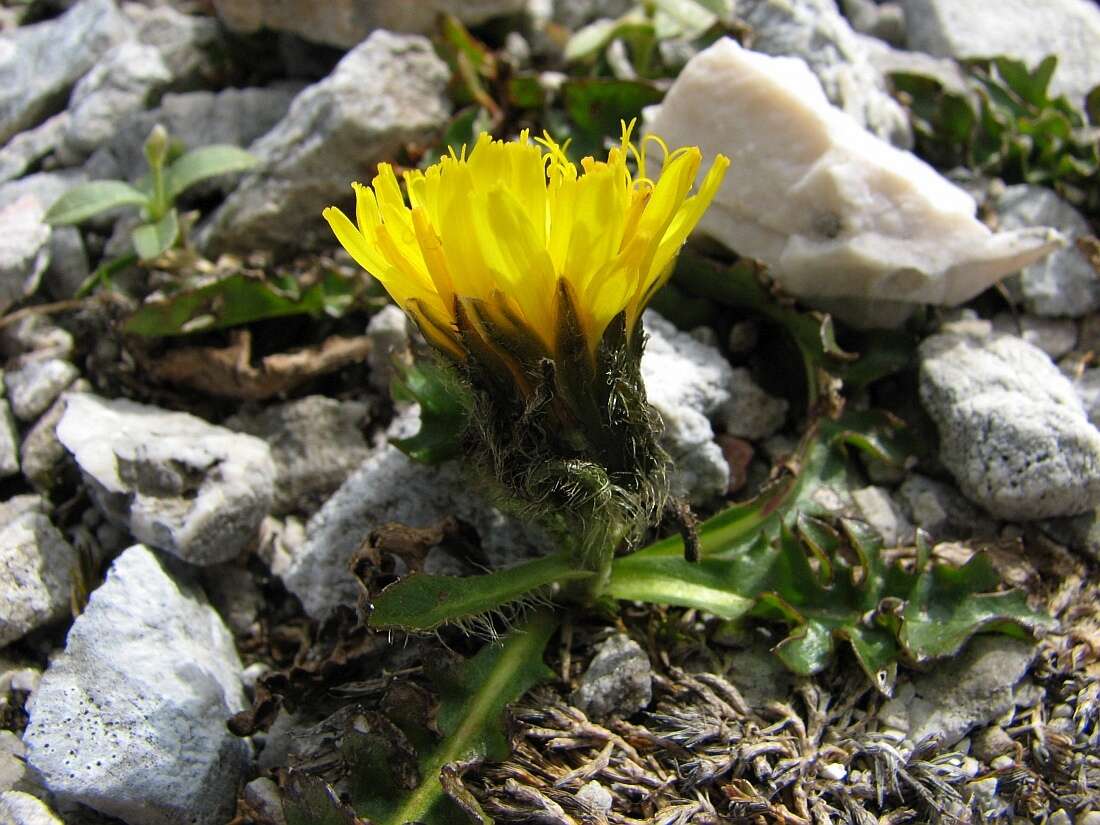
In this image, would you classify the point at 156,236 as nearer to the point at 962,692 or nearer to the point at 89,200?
the point at 89,200

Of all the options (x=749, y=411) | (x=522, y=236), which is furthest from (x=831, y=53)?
(x=522, y=236)

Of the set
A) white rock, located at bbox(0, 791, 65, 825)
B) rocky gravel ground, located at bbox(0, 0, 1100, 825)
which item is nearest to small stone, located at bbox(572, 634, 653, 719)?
rocky gravel ground, located at bbox(0, 0, 1100, 825)

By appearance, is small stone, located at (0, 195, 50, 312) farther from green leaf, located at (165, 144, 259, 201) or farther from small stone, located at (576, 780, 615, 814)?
small stone, located at (576, 780, 615, 814)

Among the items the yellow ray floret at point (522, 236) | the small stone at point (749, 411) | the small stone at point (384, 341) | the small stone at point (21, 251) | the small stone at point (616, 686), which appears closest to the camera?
the yellow ray floret at point (522, 236)

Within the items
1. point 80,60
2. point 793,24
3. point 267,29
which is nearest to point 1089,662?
point 793,24

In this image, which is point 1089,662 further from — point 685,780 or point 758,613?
point 685,780

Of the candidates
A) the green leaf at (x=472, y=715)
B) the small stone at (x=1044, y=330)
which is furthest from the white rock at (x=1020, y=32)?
the green leaf at (x=472, y=715)

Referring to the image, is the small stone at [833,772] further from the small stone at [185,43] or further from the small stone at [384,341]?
the small stone at [185,43]
